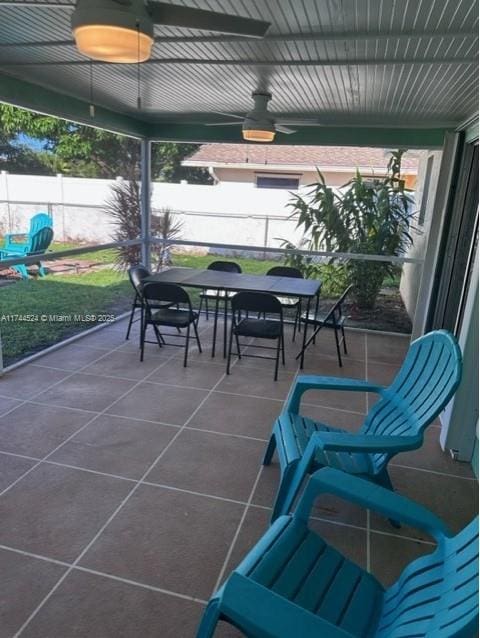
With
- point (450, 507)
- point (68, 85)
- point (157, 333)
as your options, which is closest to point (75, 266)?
point (157, 333)

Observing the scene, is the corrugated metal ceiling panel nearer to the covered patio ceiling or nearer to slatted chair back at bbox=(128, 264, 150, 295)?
the covered patio ceiling

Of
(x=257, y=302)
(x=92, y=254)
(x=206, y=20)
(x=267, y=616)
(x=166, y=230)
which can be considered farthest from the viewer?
(x=166, y=230)

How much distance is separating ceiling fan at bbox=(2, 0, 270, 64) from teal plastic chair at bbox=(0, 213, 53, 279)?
250 centimetres

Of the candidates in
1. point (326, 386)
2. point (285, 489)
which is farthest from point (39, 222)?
point (285, 489)

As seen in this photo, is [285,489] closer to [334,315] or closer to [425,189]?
[334,315]

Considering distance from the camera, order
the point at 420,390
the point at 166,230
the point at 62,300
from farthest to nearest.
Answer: the point at 166,230 → the point at 62,300 → the point at 420,390

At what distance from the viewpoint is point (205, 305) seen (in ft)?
19.4

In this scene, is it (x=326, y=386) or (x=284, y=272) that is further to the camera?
(x=284, y=272)

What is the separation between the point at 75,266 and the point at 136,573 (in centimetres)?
357

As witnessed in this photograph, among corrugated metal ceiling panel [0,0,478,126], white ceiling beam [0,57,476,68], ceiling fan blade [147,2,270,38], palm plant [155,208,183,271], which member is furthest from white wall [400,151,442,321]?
ceiling fan blade [147,2,270,38]

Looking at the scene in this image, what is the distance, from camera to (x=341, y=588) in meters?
1.46

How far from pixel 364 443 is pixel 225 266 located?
3.73 m

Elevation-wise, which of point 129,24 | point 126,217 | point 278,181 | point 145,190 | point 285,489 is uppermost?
point 129,24

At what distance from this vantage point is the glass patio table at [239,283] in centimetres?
417
